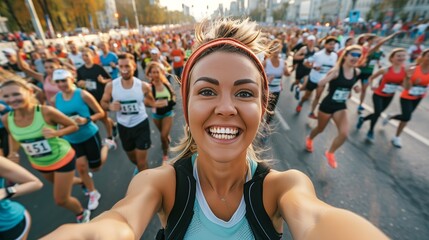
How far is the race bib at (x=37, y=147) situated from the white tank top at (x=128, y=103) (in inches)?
47.3

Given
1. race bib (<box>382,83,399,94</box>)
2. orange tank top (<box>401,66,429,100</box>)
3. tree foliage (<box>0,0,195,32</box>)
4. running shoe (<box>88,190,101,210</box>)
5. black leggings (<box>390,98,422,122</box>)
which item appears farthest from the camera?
tree foliage (<box>0,0,195,32</box>)

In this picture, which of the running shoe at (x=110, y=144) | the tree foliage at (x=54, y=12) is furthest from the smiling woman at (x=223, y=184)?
the tree foliage at (x=54, y=12)

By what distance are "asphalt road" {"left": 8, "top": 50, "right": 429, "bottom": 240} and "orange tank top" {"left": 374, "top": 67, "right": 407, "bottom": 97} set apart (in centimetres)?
110

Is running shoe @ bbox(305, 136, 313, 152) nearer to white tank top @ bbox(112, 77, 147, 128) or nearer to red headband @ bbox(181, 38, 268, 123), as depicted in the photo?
white tank top @ bbox(112, 77, 147, 128)

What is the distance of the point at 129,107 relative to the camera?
3.85m

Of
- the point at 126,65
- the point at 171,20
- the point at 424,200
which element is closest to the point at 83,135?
the point at 126,65

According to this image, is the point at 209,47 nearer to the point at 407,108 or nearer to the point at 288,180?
the point at 288,180

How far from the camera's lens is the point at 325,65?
22.1 ft

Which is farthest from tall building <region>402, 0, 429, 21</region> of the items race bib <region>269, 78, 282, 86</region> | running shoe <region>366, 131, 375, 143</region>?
race bib <region>269, 78, 282, 86</region>

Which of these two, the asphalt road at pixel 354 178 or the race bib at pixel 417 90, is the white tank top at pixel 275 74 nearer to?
the asphalt road at pixel 354 178

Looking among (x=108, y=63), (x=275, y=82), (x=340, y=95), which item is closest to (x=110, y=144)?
(x=108, y=63)

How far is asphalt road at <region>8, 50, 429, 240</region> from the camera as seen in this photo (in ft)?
10.3

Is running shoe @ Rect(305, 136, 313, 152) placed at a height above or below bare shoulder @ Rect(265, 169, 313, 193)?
below

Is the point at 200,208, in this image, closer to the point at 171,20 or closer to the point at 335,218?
the point at 335,218
